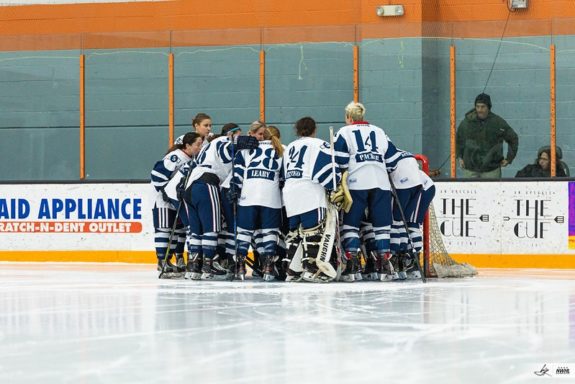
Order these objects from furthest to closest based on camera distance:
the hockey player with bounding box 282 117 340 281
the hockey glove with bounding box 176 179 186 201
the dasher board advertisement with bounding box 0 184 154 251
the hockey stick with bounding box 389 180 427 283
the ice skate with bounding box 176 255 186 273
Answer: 1. the dasher board advertisement with bounding box 0 184 154 251
2. the ice skate with bounding box 176 255 186 273
3. the hockey glove with bounding box 176 179 186 201
4. the hockey stick with bounding box 389 180 427 283
5. the hockey player with bounding box 282 117 340 281

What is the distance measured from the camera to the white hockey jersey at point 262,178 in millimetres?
10516

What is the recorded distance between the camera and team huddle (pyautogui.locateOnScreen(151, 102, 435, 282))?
10.3 meters

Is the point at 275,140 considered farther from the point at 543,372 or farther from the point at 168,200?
the point at 543,372

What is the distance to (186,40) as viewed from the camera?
45.5ft

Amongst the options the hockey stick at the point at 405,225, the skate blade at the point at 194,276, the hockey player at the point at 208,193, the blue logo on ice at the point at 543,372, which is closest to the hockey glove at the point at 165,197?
the hockey player at the point at 208,193

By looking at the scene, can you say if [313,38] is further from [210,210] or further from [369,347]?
[369,347]

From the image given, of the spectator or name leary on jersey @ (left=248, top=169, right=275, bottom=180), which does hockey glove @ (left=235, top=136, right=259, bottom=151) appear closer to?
name leary on jersey @ (left=248, top=169, right=275, bottom=180)

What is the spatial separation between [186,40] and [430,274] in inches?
172

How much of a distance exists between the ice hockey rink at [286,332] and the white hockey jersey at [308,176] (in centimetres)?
68

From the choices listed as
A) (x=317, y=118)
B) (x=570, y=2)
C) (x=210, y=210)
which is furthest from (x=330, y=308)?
(x=570, y=2)

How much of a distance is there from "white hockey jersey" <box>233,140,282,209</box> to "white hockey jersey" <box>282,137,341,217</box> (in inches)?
7.5

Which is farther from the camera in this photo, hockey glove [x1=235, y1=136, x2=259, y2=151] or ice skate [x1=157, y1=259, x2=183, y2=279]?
ice skate [x1=157, y1=259, x2=183, y2=279]

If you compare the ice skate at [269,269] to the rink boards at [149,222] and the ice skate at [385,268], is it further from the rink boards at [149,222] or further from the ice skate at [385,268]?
the rink boards at [149,222]

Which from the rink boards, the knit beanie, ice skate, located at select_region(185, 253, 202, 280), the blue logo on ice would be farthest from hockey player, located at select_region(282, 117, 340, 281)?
Result: the blue logo on ice
